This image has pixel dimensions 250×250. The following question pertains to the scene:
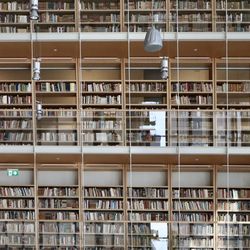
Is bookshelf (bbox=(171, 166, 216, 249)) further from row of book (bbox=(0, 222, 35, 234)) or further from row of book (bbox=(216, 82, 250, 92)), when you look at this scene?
row of book (bbox=(0, 222, 35, 234))

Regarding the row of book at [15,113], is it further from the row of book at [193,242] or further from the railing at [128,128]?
the row of book at [193,242]

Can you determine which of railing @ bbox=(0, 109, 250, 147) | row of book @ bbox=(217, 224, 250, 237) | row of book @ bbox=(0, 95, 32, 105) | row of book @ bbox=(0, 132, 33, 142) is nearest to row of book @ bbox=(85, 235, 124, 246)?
railing @ bbox=(0, 109, 250, 147)

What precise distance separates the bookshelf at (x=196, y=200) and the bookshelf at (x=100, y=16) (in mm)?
2579

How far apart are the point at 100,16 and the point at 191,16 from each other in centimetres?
144

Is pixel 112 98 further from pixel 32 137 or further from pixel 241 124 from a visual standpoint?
pixel 241 124

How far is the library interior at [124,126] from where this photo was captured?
793 centimetres

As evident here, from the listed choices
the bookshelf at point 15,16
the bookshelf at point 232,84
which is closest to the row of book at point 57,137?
the bookshelf at point 15,16

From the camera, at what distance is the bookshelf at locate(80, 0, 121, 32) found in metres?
8.45

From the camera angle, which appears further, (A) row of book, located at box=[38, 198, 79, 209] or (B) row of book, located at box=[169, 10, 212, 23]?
(A) row of book, located at box=[38, 198, 79, 209]

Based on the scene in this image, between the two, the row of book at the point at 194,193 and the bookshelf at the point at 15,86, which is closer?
the row of book at the point at 194,193

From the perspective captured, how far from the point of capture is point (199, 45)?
8.35 meters

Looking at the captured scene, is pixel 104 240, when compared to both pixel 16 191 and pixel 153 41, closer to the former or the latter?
pixel 16 191

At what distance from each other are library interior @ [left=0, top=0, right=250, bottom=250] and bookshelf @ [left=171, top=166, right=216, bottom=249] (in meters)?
0.02

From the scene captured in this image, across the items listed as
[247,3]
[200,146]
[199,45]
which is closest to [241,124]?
[200,146]
